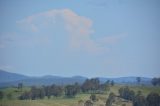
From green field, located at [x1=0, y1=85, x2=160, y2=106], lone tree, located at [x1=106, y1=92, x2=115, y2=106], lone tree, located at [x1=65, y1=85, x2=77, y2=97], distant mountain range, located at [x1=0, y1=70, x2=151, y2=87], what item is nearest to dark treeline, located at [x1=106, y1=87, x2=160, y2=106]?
lone tree, located at [x1=106, y1=92, x2=115, y2=106]

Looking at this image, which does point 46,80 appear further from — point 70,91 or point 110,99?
point 110,99

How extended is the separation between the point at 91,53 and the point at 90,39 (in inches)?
17.4

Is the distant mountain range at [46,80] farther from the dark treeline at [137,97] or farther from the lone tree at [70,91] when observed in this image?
the dark treeline at [137,97]

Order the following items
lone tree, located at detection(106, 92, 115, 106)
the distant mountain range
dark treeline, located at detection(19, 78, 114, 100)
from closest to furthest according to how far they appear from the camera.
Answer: the distant mountain range < lone tree, located at detection(106, 92, 115, 106) < dark treeline, located at detection(19, 78, 114, 100)

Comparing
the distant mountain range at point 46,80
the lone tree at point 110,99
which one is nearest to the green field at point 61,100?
the lone tree at point 110,99

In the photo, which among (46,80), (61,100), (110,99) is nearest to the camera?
(46,80)

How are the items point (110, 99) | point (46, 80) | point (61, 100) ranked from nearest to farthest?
point (46, 80) → point (110, 99) → point (61, 100)

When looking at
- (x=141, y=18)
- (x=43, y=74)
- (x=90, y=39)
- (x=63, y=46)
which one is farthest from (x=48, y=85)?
(x=141, y=18)

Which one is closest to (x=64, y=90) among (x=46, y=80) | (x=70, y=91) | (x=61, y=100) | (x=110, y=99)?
(x=70, y=91)

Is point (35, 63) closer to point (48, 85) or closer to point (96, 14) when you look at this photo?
point (48, 85)

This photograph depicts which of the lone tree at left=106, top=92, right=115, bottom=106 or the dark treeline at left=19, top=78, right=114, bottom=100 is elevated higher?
the dark treeline at left=19, top=78, right=114, bottom=100

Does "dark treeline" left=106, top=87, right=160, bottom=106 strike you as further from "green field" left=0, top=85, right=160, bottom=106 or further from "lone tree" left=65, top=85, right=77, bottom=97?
"lone tree" left=65, top=85, right=77, bottom=97

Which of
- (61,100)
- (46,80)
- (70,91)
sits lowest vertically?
(61,100)

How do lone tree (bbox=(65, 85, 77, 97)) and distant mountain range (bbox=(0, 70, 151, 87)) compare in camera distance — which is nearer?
distant mountain range (bbox=(0, 70, 151, 87))
